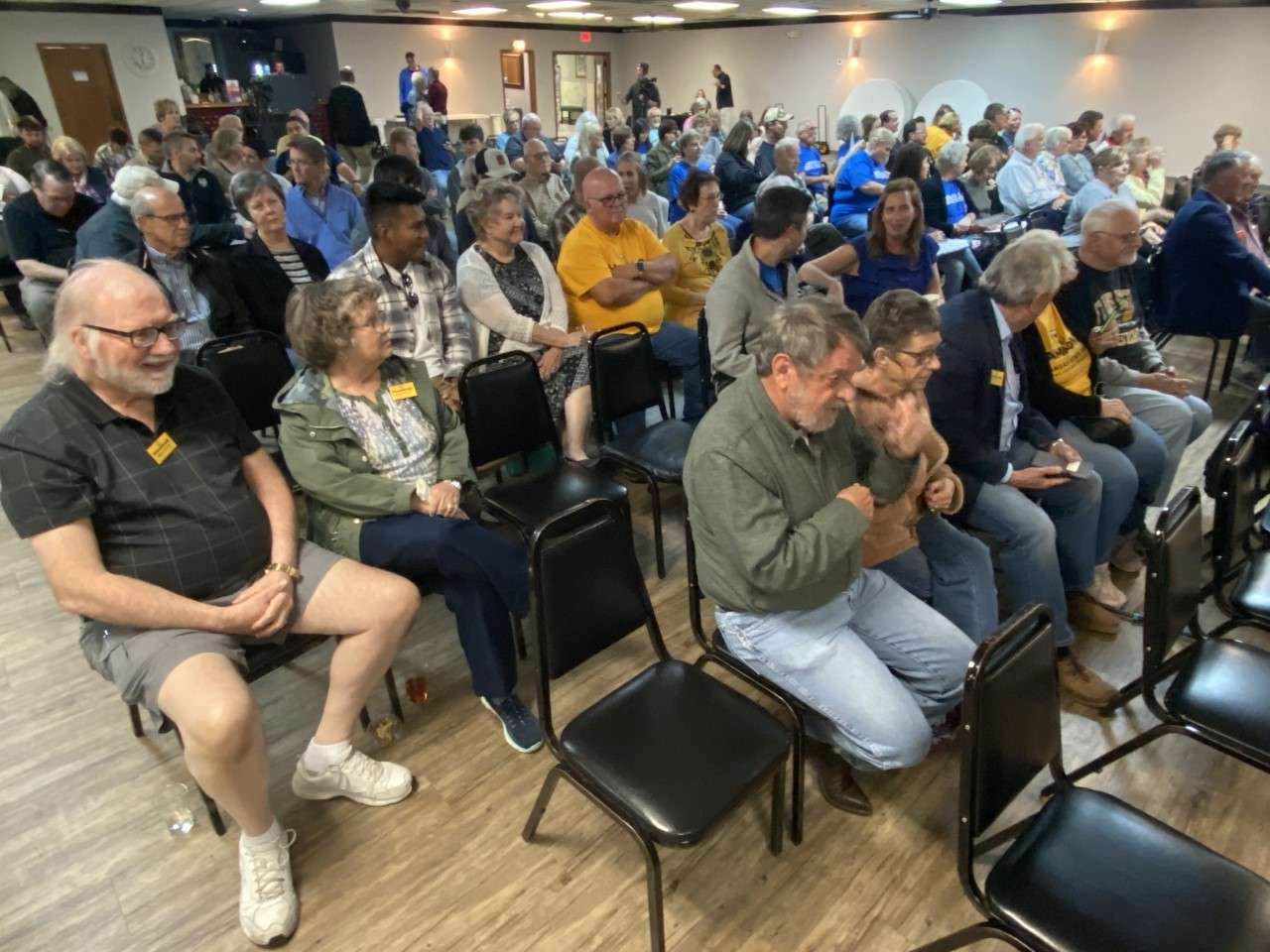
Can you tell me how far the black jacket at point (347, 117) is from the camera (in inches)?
275

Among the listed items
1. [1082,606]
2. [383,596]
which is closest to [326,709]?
[383,596]

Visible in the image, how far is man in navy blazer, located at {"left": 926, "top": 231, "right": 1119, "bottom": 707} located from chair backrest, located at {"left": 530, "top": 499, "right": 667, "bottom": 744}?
43.1 inches

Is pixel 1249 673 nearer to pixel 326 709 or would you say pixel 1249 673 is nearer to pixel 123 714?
pixel 326 709

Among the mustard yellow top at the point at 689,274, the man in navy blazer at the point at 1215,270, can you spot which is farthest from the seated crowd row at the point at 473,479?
the man in navy blazer at the point at 1215,270

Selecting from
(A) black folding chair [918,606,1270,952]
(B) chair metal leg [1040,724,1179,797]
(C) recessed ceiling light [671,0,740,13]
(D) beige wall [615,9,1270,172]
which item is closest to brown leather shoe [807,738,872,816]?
(B) chair metal leg [1040,724,1179,797]

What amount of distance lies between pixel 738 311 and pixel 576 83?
16.2 m

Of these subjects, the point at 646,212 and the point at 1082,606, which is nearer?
the point at 1082,606

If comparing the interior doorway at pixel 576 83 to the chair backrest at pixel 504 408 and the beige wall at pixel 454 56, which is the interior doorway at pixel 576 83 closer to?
the beige wall at pixel 454 56

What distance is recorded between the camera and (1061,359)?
2568 millimetres

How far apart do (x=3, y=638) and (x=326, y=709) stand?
4.95 feet

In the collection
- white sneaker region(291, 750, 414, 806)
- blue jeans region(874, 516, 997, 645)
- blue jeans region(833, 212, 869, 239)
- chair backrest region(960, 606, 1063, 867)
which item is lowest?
white sneaker region(291, 750, 414, 806)

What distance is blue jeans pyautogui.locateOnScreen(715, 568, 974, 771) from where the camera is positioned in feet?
5.26

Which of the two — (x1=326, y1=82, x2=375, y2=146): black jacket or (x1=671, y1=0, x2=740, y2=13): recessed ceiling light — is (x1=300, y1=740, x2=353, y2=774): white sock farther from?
(x1=671, y1=0, x2=740, y2=13): recessed ceiling light

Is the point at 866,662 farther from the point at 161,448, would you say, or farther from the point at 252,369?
the point at 252,369
